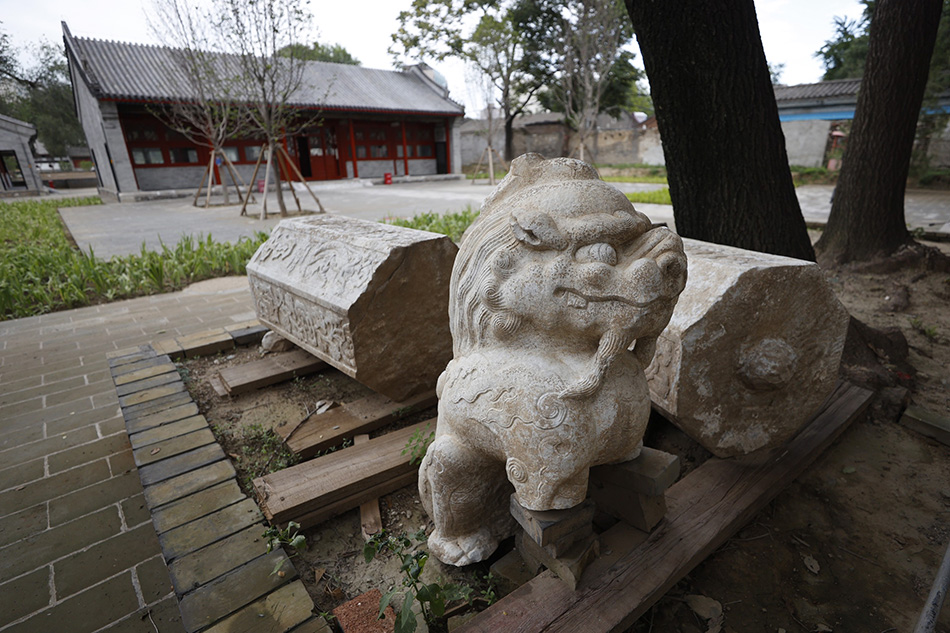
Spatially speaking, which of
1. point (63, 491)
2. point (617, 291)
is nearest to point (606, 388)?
point (617, 291)

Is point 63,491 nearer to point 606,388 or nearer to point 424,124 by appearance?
point 606,388

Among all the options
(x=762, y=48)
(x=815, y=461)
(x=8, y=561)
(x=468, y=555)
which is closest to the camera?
(x=468, y=555)

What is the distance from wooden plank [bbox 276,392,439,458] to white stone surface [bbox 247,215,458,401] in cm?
7

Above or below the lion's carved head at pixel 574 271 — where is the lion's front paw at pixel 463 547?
below

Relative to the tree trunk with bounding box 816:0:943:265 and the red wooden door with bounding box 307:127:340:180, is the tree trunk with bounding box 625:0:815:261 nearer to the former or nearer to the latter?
the tree trunk with bounding box 816:0:943:265

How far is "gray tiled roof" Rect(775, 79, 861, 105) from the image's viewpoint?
1578cm

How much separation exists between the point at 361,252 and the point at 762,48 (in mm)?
2399

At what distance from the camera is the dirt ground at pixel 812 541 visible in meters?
1.50

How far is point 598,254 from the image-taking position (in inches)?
47.0

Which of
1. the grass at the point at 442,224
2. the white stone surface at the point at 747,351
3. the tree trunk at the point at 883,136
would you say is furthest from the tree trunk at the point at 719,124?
the grass at the point at 442,224

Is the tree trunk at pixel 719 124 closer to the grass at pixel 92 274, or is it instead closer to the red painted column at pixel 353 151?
the grass at pixel 92 274

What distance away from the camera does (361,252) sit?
2.39 meters

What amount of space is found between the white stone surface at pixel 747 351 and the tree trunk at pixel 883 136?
3.22 meters

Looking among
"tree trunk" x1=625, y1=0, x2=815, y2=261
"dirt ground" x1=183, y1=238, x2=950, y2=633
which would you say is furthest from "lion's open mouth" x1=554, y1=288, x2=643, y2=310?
"tree trunk" x1=625, y1=0, x2=815, y2=261
